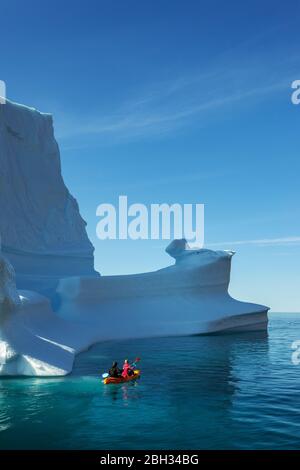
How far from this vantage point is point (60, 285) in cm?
3931

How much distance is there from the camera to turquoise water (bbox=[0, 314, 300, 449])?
36.7 feet

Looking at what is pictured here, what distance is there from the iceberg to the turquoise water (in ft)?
8.40

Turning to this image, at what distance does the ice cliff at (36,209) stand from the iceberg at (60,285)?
11 cm

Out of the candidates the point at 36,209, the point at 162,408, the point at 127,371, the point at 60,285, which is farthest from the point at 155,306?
the point at 162,408

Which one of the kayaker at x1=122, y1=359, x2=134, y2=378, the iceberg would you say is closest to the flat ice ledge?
the iceberg

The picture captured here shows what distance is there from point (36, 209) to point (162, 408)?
38.7m

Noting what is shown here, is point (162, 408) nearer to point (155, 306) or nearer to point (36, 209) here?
point (155, 306)

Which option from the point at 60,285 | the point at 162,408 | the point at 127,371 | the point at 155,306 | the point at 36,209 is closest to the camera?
the point at 162,408

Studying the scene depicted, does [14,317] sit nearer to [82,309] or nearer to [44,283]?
[82,309]

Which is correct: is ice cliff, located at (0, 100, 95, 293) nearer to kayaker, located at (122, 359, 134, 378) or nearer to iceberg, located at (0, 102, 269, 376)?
iceberg, located at (0, 102, 269, 376)

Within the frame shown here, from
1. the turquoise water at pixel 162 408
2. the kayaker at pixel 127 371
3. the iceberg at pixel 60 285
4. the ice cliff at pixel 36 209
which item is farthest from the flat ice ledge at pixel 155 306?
the turquoise water at pixel 162 408

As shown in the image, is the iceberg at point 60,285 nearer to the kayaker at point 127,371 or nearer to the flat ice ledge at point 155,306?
the flat ice ledge at point 155,306

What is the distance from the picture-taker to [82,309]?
36531 mm
